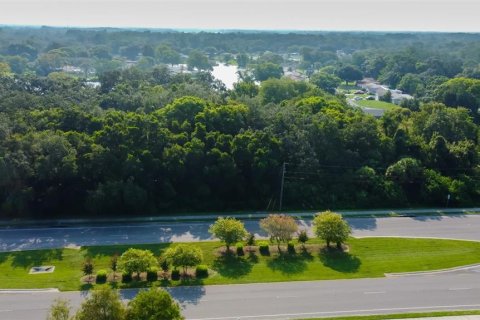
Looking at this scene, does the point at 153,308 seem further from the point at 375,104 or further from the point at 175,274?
the point at 375,104

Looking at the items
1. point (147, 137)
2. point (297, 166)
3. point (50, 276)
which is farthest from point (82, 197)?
point (297, 166)

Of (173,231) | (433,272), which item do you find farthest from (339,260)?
(173,231)

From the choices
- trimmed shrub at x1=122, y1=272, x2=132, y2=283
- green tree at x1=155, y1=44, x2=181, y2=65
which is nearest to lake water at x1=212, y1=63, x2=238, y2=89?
green tree at x1=155, y1=44, x2=181, y2=65

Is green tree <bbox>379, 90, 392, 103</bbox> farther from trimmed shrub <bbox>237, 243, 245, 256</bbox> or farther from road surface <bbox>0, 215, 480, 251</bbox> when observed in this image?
trimmed shrub <bbox>237, 243, 245, 256</bbox>

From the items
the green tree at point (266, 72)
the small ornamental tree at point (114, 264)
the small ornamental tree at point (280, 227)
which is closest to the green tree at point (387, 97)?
the green tree at point (266, 72)

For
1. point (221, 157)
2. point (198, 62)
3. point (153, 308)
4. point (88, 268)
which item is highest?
point (221, 157)

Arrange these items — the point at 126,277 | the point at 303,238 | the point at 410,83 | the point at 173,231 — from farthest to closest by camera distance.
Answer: the point at 410,83 < the point at 173,231 < the point at 303,238 < the point at 126,277
